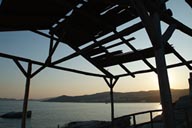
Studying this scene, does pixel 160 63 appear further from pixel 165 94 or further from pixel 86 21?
pixel 86 21

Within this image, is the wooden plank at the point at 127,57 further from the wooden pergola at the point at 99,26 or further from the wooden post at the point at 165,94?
the wooden post at the point at 165,94

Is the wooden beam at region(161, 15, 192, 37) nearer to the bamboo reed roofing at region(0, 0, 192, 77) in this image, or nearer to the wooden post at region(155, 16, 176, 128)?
the bamboo reed roofing at region(0, 0, 192, 77)

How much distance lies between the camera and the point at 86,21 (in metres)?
5.35

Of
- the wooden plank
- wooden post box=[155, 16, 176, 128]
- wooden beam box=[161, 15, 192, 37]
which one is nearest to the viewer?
wooden post box=[155, 16, 176, 128]

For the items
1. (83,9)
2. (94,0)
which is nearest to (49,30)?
(83,9)

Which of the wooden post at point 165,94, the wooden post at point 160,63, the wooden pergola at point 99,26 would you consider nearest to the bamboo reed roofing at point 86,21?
the wooden pergola at point 99,26

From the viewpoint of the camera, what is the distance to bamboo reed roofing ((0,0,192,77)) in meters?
3.97

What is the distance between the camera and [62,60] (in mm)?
5992

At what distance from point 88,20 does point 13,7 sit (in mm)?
2023

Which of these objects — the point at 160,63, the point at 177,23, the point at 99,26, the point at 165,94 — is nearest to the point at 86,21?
the point at 99,26

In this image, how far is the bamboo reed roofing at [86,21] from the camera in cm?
397

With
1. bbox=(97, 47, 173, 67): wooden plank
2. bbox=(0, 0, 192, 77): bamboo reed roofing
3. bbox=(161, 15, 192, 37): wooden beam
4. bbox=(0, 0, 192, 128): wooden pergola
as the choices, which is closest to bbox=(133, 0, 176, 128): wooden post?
bbox=(0, 0, 192, 128): wooden pergola

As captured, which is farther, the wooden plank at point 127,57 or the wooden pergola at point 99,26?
the wooden plank at point 127,57

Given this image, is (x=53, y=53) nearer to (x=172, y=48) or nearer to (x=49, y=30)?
(x=49, y=30)
